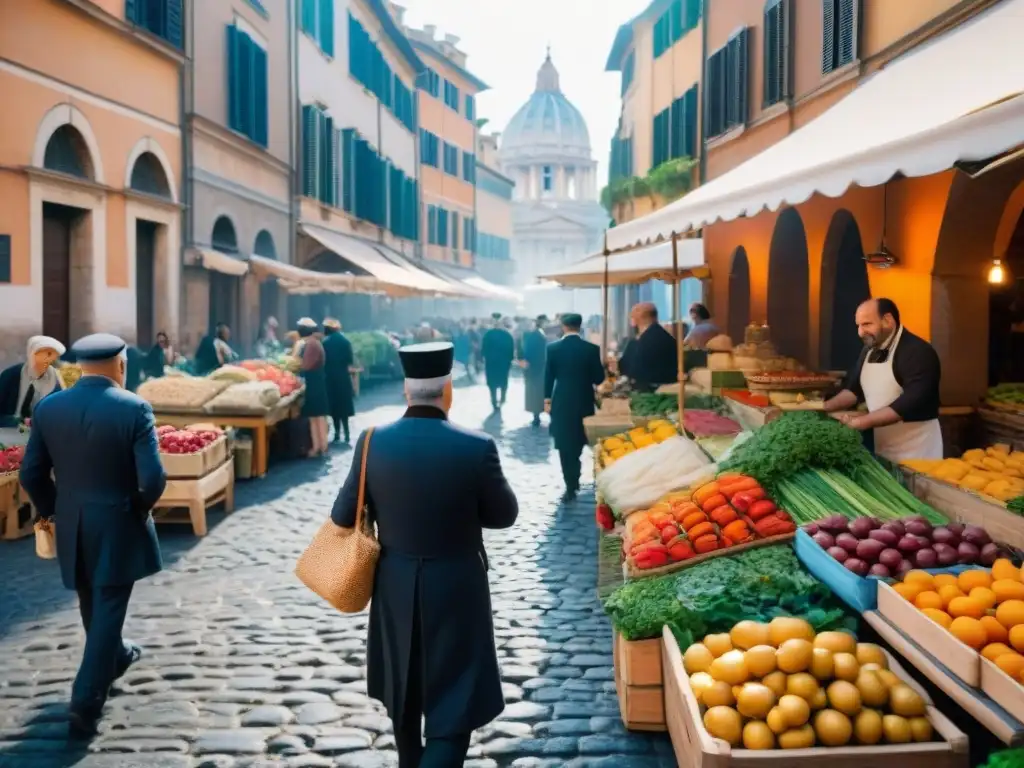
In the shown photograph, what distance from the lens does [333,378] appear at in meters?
14.1

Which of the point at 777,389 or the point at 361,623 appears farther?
the point at 777,389

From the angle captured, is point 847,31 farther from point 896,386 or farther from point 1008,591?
point 1008,591

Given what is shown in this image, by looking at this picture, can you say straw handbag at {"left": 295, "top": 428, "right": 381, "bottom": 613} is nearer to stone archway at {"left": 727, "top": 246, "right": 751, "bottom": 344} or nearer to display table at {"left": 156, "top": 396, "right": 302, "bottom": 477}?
display table at {"left": 156, "top": 396, "right": 302, "bottom": 477}

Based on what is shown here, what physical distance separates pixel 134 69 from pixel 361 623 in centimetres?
1096

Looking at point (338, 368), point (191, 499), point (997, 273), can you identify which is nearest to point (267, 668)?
point (191, 499)

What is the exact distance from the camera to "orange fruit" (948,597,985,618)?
12.9 feet

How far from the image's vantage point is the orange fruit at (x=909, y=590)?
4.19 meters

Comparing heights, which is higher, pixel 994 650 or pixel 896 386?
pixel 896 386

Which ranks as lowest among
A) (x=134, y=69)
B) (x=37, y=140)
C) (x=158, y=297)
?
(x=158, y=297)

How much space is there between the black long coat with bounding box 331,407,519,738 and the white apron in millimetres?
3768

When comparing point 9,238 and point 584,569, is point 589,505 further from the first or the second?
point 9,238

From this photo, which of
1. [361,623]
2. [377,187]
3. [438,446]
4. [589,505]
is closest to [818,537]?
[438,446]

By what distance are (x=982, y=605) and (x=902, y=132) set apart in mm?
2154

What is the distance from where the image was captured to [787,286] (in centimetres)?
1442
